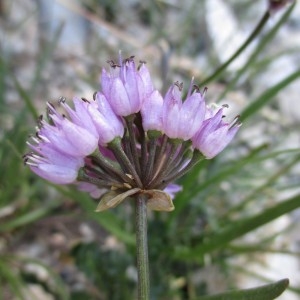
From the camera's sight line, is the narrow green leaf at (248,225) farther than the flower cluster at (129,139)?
Yes

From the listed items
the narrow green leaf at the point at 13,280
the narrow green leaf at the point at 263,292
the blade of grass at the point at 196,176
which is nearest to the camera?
the narrow green leaf at the point at 263,292

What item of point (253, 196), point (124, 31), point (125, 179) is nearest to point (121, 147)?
point (125, 179)

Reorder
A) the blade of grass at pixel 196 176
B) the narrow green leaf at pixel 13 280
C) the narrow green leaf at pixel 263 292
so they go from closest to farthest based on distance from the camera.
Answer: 1. the narrow green leaf at pixel 263 292
2. the blade of grass at pixel 196 176
3. the narrow green leaf at pixel 13 280

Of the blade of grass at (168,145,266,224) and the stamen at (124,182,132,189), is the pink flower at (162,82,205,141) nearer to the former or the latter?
the stamen at (124,182,132,189)

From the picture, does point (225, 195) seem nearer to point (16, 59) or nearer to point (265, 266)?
point (265, 266)

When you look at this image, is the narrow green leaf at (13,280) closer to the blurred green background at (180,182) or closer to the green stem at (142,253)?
the blurred green background at (180,182)

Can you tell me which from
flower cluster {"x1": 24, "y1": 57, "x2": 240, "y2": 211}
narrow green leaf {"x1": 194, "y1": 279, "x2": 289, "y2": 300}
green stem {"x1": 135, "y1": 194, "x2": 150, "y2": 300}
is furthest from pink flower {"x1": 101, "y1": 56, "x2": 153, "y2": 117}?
narrow green leaf {"x1": 194, "y1": 279, "x2": 289, "y2": 300}

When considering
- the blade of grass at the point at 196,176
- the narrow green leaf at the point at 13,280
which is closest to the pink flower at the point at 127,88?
the blade of grass at the point at 196,176
